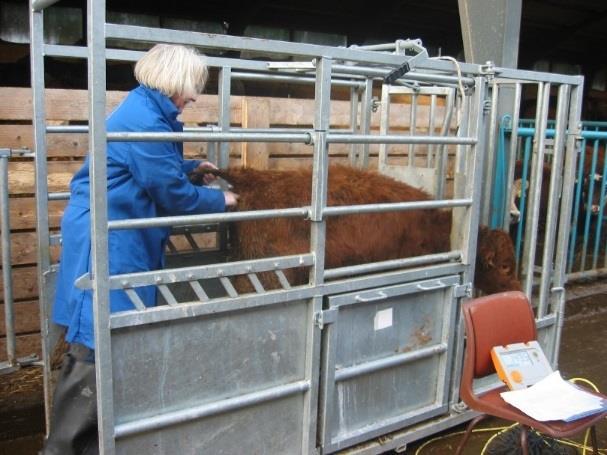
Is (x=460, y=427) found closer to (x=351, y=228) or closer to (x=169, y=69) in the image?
(x=351, y=228)

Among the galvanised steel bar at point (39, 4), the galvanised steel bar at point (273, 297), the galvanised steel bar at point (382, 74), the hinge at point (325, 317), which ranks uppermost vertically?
the galvanised steel bar at point (39, 4)

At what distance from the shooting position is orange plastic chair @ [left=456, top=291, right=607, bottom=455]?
255 cm

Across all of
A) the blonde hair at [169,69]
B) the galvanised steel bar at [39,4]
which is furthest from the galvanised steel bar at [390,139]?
the galvanised steel bar at [39,4]

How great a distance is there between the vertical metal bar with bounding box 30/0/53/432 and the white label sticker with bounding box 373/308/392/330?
1.57 metres

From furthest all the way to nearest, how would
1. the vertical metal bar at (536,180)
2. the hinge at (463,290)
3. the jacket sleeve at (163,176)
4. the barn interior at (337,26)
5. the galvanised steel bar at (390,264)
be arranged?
the barn interior at (337,26)
the vertical metal bar at (536,180)
the hinge at (463,290)
the galvanised steel bar at (390,264)
the jacket sleeve at (163,176)

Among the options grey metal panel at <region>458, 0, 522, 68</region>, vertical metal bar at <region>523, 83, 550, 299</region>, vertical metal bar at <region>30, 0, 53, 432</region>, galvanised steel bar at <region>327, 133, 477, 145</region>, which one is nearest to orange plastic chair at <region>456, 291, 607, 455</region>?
vertical metal bar at <region>523, 83, 550, 299</region>

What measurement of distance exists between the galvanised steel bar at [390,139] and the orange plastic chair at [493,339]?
2.53 feet

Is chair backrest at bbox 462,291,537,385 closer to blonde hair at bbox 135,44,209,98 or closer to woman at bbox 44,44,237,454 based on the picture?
woman at bbox 44,44,237,454

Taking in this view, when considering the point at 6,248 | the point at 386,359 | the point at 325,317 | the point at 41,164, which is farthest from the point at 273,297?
the point at 6,248

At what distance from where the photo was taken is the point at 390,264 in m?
3.01

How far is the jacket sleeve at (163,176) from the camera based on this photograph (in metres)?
2.37

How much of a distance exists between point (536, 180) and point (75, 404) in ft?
8.89

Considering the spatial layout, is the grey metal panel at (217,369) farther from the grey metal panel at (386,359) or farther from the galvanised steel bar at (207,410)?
the grey metal panel at (386,359)

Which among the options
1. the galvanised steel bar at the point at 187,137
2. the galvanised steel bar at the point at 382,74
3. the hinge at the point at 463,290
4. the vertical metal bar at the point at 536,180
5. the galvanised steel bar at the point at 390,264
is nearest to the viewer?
the galvanised steel bar at the point at 187,137
